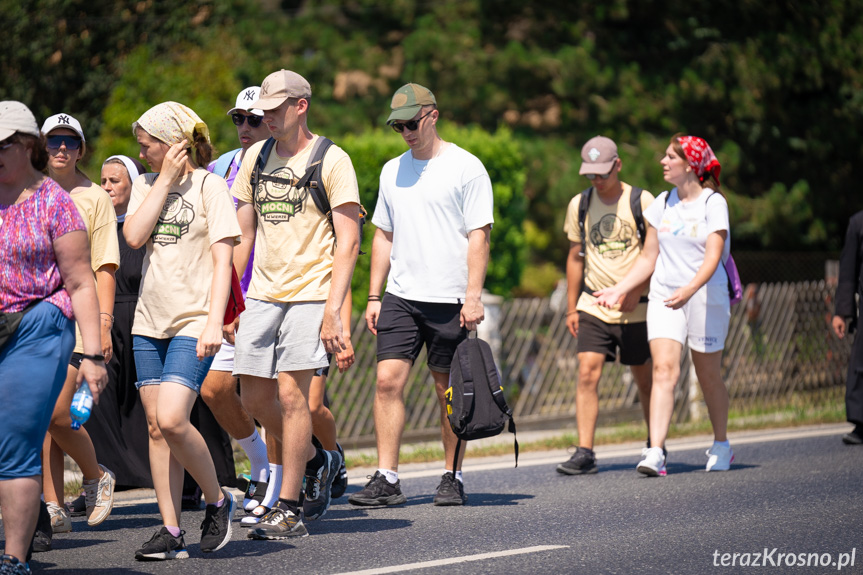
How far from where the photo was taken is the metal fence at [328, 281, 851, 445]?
1125 centimetres

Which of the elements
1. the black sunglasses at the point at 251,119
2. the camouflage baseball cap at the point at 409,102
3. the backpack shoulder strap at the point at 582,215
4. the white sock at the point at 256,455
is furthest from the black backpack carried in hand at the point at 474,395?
the backpack shoulder strap at the point at 582,215

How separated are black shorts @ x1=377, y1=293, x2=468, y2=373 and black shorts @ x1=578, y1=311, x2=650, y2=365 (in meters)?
1.81

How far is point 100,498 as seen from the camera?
607 cm

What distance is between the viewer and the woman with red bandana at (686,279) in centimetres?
787

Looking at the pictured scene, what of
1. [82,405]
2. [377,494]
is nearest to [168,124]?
[82,405]

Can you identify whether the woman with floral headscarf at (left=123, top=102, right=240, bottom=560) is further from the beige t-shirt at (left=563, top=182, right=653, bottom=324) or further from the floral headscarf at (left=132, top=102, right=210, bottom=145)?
the beige t-shirt at (left=563, top=182, right=653, bottom=324)

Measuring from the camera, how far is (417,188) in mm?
6617

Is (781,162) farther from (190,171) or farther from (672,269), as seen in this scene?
(190,171)

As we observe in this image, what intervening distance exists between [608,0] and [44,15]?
11439 millimetres

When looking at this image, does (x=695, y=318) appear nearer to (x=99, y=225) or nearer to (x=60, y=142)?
(x=99, y=225)

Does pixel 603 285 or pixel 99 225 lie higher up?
pixel 99 225

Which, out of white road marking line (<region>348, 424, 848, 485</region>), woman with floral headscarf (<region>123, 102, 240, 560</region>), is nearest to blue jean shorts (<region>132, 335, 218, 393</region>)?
woman with floral headscarf (<region>123, 102, 240, 560</region>)

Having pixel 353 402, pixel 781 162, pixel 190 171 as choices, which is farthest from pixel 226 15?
pixel 190 171

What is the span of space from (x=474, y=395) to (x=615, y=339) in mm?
2150
